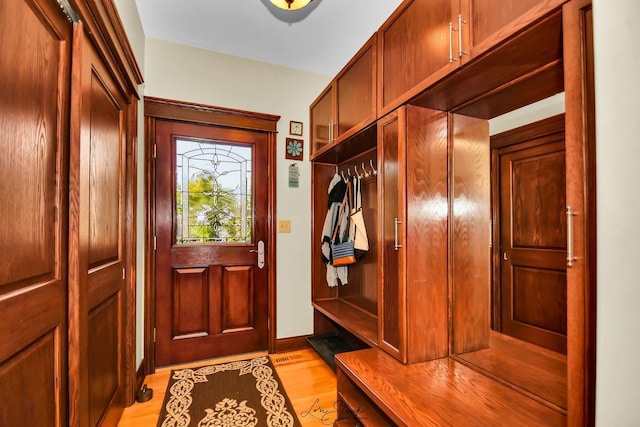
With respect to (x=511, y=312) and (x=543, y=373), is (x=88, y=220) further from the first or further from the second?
(x=543, y=373)

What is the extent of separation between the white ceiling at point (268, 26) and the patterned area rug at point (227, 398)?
8.92ft

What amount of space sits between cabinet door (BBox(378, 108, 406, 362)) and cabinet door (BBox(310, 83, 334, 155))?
0.80 metres

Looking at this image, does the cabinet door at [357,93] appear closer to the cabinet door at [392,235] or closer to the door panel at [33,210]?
the cabinet door at [392,235]

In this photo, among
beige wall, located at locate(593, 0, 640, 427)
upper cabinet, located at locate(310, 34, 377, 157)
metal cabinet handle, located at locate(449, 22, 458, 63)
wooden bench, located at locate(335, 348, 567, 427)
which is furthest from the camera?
upper cabinet, located at locate(310, 34, 377, 157)

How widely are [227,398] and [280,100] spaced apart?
8.25ft

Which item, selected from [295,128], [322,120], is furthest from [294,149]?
[322,120]

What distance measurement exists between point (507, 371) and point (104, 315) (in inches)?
80.9

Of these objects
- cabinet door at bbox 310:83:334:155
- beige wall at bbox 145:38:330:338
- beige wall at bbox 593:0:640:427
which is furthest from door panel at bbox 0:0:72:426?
cabinet door at bbox 310:83:334:155

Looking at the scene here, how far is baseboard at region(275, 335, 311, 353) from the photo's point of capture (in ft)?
9.12

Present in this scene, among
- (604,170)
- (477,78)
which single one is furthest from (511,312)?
(477,78)

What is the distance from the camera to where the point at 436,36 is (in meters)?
1.35

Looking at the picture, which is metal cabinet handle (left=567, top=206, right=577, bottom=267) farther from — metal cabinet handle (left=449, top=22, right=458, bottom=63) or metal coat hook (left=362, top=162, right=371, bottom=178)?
metal coat hook (left=362, top=162, right=371, bottom=178)

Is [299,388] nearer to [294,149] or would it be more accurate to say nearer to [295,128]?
[294,149]

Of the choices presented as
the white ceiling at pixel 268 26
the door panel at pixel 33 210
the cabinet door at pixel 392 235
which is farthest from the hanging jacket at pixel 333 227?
the door panel at pixel 33 210
